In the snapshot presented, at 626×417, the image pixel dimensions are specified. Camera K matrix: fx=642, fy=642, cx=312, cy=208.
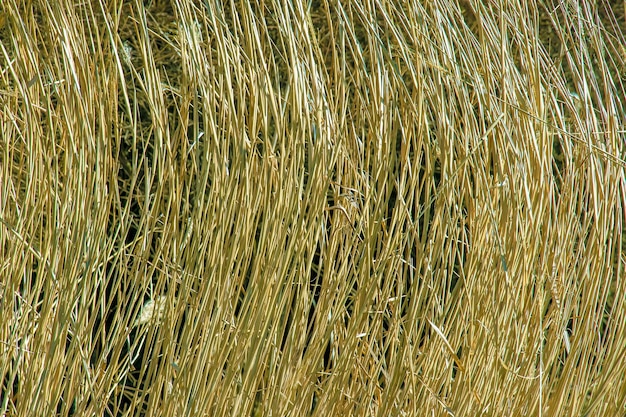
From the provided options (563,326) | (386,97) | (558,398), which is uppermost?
(386,97)

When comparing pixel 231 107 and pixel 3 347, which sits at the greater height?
pixel 231 107

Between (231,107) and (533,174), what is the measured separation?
14.6 inches

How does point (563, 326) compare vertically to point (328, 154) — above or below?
below

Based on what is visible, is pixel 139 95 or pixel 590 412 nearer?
pixel 590 412

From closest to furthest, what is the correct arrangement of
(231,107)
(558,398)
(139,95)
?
(231,107) < (558,398) < (139,95)

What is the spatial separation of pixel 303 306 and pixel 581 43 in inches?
18.7

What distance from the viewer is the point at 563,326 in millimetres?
754

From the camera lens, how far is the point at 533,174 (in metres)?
0.78

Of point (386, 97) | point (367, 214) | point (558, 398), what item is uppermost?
point (386, 97)

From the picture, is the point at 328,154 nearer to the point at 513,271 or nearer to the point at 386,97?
the point at 386,97

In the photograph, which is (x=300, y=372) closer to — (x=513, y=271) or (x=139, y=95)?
(x=513, y=271)

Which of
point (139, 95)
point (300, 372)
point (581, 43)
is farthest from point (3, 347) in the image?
point (139, 95)

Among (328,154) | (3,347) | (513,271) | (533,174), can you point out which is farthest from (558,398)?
(3,347)

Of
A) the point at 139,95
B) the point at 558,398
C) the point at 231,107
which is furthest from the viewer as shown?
the point at 139,95
